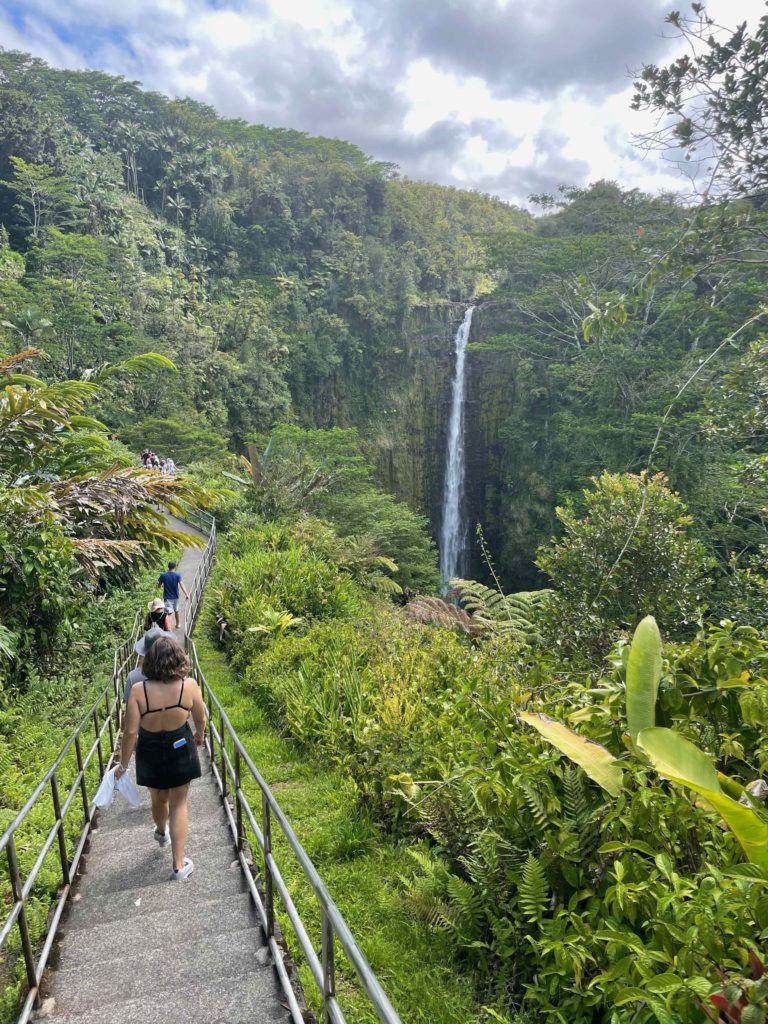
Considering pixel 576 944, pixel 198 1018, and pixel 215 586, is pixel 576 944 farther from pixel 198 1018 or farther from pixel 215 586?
pixel 215 586

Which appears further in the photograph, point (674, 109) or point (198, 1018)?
point (674, 109)

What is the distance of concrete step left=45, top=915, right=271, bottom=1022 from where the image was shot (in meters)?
2.50

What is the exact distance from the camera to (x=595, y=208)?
29531mm

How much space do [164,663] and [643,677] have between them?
8.01ft

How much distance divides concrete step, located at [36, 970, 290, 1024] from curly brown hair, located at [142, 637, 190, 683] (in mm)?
1380

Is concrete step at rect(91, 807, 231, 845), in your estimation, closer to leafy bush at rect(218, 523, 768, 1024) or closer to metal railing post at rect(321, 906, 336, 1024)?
leafy bush at rect(218, 523, 768, 1024)

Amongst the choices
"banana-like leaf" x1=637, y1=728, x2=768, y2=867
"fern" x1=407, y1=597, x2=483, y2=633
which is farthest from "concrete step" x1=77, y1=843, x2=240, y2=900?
"fern" x1=407, y1=597, x2=483, y2=633

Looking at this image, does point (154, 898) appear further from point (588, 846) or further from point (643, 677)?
point (643, 677)

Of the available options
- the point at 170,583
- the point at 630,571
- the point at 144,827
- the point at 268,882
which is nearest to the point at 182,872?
the point at 268,882

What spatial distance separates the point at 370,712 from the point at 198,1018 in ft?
11.0

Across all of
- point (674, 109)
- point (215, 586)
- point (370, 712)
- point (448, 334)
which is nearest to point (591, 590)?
point (370, 712)

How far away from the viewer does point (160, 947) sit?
2.78 m

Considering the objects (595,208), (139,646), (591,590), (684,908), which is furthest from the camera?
(595,208)

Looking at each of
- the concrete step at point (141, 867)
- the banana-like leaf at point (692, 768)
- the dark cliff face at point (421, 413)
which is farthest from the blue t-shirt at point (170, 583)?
the dark cliff face at point (421, 413)
